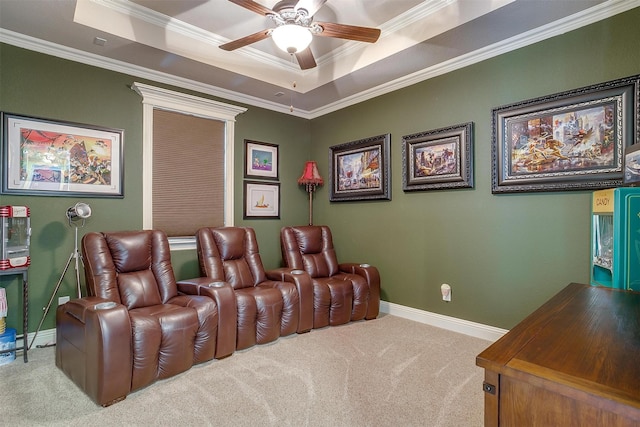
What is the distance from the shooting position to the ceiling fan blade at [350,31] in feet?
7.61

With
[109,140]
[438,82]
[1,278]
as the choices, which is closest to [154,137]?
[109,140]

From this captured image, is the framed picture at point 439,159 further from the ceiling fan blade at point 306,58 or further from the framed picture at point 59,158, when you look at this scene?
the framed picture at point 59,158

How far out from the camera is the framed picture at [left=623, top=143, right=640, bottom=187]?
1896 millimetres

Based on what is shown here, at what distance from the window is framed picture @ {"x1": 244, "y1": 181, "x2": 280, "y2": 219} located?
25cm

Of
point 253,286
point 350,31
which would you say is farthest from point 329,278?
point 350,31

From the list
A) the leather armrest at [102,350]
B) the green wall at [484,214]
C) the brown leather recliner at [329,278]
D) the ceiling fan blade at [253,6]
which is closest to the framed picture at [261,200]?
the brown leather recliner at [329,278]

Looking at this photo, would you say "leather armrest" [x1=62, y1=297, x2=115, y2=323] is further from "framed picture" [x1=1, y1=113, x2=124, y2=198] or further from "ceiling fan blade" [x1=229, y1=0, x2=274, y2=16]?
"ceiling fan blade" [x1=229, y1=0, x2=274, y2=16]

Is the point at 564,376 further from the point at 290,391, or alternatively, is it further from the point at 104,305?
the point at 104,305

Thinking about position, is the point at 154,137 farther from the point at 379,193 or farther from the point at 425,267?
the point at 425,267

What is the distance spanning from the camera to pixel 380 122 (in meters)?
4.07

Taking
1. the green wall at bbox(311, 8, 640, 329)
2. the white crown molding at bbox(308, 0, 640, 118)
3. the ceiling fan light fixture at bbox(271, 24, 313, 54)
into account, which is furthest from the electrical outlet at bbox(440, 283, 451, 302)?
the ceiling fan light fixture at bbox(271, 24, 313, 54)

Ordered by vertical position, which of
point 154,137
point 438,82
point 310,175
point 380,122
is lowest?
point 310,175

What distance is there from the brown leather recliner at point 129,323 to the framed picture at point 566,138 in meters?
2.75

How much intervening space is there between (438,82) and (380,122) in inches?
32.0
